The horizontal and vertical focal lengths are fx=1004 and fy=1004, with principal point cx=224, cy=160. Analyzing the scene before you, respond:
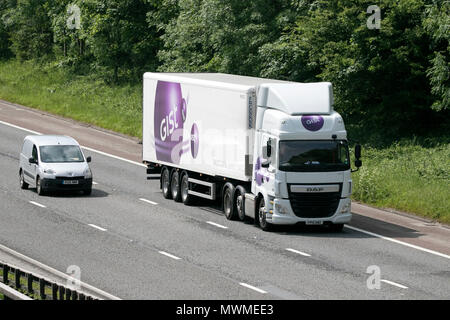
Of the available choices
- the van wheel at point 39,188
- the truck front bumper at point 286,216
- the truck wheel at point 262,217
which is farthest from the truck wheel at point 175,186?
the truck front bumper at point 286,216

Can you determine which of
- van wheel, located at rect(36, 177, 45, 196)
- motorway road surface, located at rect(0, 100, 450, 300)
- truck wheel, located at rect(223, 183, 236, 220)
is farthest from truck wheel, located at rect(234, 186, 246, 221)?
van wheel, located at rect(36, 177, 45, 196)

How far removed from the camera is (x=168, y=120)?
1280 inches

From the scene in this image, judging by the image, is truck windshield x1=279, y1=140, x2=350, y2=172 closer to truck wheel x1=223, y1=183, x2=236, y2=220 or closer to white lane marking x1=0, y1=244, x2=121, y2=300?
truck wheel x1=223, y1=183, x2=236, y2=220

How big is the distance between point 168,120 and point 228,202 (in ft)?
14.5

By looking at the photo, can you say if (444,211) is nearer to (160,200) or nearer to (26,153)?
(160,200)

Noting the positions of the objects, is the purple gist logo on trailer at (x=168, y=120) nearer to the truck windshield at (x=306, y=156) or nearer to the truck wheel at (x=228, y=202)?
the truck wheel at (x=228, y=202)

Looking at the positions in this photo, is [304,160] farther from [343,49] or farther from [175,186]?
[343,49]

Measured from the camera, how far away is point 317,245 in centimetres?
2578

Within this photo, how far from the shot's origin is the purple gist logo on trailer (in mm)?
31812

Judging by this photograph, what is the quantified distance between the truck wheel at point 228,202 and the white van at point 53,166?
554 centimetres

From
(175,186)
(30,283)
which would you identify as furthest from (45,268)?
(175,186)

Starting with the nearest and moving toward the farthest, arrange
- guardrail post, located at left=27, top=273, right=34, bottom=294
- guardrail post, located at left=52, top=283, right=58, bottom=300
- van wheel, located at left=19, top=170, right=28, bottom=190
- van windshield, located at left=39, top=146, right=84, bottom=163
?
guardrail post, located at left=52, top=283, right=58, bottom=300
guardrail post, located at left=27, top=273, right=34, bottom=294
van windshield, located at left=39, top=146, right=84, bottom=163
van wheel, located at left=19, top=170, right=28, bottom=190

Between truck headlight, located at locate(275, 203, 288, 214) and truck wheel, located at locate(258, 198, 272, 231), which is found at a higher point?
truck headlight, located at locate(275, 203, 288, 214)
